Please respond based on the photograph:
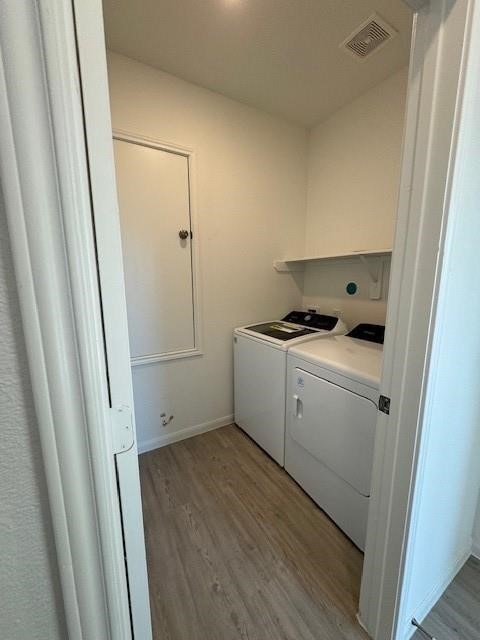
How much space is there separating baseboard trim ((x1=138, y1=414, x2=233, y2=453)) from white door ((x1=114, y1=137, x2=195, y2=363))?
671mm

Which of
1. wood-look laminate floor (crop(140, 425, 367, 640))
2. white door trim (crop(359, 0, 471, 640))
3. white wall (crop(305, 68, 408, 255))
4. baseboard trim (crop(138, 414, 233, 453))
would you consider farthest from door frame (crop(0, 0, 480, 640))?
white wall (crop(305, 68, 408, 255))

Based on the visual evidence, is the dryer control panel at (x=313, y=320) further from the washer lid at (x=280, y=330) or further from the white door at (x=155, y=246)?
the white door at (x=155, y=246)

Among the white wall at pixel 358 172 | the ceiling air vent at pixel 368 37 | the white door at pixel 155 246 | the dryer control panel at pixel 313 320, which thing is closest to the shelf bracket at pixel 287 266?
the white wall at pixel 358 172

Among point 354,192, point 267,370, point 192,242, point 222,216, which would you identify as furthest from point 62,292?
point 354,192

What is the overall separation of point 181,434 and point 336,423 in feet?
4.43

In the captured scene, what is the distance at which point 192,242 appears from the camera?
2.02m

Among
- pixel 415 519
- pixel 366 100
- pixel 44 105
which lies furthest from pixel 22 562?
pixel 366 100

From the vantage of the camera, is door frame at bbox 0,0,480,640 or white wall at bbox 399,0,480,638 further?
white wall at bbox 399,0,480,638

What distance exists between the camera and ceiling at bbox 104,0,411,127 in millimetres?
1326

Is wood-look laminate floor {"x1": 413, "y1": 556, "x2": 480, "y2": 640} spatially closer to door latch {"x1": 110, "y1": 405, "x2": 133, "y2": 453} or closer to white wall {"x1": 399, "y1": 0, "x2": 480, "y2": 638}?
white wall {"x1": 399, "y1": 0, "x2": 480, "y2": 638}

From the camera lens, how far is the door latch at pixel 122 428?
0.42 metres

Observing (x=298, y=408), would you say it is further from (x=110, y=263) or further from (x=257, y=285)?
(x=110, y=263)

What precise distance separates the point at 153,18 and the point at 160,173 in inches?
28.2

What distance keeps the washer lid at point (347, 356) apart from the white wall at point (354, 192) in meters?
0.41
